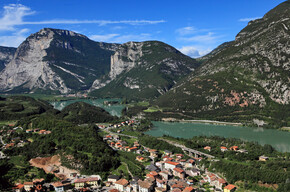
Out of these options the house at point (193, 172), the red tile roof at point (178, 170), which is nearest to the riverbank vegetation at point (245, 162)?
the house at point (193, 172)

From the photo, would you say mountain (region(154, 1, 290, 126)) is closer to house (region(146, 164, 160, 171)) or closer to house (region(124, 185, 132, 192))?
house (region(146, 164, 160, 171))

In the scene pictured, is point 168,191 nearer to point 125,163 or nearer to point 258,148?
point 125,163

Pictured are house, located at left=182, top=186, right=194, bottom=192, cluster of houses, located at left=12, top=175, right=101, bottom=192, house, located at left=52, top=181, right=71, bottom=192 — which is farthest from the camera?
house, located at left=52, top=181, right=71, bottom=192

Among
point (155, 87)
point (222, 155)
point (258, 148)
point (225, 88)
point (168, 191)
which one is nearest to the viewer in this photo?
point (168, 191)

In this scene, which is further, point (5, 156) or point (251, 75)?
point (251, 75)

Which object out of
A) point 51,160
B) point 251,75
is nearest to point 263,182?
point 51,160

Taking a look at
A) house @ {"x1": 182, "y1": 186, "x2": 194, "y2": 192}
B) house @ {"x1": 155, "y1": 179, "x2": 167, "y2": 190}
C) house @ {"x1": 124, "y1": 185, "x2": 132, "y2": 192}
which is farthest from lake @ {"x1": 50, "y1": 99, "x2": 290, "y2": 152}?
house @ {"x1": 124, "y1": 185, "x2": 132, "y2": 192}
